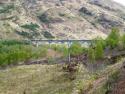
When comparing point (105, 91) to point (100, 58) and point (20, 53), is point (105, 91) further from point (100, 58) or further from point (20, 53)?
point (20, 53)

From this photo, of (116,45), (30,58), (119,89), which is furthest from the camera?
(30,58)

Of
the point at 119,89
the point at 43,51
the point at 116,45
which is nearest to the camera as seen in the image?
the point at 119,89

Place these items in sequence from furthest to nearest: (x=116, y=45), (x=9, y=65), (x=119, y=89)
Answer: (x=9, y=65), (x=116, y=45), (x=119, y=89)

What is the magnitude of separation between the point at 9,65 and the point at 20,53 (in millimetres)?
7081

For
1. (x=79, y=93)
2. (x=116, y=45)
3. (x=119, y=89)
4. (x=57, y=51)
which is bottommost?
(x=57, y=51)

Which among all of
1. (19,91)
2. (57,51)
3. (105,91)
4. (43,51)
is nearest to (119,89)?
(105,91)

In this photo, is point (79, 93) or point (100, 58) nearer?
point (79, 93)

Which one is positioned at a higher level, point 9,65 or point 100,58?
point 100,58

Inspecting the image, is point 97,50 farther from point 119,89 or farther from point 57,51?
point 57,51

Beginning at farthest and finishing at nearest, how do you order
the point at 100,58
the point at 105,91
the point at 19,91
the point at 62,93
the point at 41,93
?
the point at 100,58 → the point at 19,91 → the point at 41,93 → the point at 62,93 → the point at 105,91

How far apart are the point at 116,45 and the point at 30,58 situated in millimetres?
43289

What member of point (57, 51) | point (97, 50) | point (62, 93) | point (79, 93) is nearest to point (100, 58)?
point (97, 50)

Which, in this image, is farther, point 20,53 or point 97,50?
point 20,53

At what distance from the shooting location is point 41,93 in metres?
55.5
